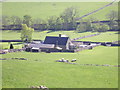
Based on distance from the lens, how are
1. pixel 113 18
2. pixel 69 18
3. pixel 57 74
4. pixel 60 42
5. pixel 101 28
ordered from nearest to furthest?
pixel 57 74 < pixel 60 42 < pixel 101 28 < pixel 113 18 < pixel 69 18

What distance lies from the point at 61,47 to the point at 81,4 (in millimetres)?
110806

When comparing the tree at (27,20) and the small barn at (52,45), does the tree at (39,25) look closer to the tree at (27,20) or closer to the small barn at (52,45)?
the tree at (27,20)

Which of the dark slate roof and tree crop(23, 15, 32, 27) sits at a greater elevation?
tree crop(23, 15, 32, 27)

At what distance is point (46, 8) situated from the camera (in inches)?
6284

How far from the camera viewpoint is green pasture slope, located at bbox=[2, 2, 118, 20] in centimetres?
14162

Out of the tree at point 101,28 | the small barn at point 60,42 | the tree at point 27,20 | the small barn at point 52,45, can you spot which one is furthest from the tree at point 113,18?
the small barn at point 52,45

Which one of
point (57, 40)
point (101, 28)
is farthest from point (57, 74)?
point (101, 28)

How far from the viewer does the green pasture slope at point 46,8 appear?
141625mm

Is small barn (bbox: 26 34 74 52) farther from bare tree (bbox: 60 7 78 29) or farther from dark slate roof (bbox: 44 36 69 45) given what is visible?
bare tree (bbox: 60 7 78 29)

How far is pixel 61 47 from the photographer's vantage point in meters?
58.5

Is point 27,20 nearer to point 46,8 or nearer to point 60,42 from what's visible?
point 46,8

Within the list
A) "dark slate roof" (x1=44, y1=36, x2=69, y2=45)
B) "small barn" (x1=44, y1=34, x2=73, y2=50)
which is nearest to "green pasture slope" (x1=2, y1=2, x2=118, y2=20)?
"dark slate roof" (x1=44, y1=36, x2=69, y2=45)

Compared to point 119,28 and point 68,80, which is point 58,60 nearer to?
point 68,80

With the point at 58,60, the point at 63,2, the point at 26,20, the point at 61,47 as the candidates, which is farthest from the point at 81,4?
the point at 58,60
